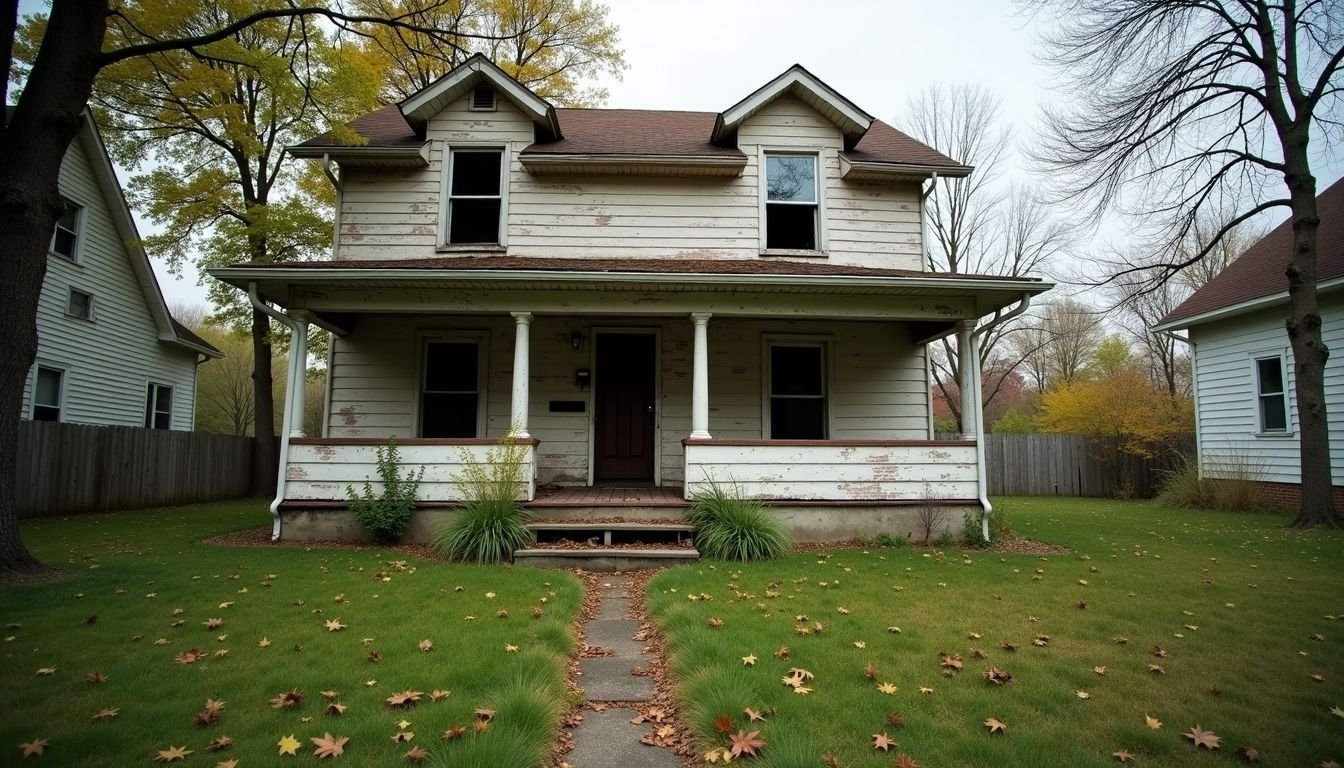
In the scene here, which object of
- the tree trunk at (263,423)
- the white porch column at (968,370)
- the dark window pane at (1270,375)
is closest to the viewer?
the white porch column at (968,370)

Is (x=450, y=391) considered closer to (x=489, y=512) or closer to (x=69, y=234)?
(x=489, y=512)

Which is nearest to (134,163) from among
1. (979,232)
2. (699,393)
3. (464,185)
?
(464,185)

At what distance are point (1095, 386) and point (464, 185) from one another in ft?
62.6

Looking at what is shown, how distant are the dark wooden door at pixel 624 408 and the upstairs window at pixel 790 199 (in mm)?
2698

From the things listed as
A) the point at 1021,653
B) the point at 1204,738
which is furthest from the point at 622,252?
the point at 1204,738

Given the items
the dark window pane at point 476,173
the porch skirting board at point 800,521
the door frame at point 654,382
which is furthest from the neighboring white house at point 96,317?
the door frame at point 654,382

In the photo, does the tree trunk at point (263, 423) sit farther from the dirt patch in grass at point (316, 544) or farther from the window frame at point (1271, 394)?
the window frame at point (1271, 394)

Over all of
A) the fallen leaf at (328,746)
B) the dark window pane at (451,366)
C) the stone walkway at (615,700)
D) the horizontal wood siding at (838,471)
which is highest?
the dark window pane at (451,366)

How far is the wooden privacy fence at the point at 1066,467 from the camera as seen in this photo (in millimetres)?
17328

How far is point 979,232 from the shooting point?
904 inches

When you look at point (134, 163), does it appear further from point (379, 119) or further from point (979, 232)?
point (979, 232)

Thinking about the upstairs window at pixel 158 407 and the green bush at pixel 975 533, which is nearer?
the green bush at pixel 975 533

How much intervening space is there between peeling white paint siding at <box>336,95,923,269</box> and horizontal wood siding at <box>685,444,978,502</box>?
3.41m

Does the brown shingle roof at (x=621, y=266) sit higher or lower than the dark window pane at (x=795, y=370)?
higher
